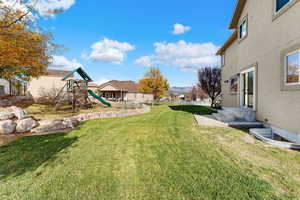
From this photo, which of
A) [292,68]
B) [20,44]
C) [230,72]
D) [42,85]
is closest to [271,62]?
[292,68]

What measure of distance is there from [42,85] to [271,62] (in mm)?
27947

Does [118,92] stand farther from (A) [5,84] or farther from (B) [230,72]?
(B) [230,72]

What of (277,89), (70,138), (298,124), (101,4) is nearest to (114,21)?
(101,4)

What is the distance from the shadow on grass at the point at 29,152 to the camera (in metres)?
3.28

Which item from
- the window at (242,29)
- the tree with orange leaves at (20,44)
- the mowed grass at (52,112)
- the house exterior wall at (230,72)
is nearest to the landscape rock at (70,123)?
the mowed grass at (52,112)

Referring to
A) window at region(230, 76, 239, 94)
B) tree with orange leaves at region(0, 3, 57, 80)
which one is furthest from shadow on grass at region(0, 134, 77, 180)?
window at region(230, 76, 239, 94)

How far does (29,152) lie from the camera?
4.14 meters

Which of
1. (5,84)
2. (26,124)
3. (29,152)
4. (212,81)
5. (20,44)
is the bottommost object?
(29,152)

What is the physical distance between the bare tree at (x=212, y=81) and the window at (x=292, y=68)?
1159 cm

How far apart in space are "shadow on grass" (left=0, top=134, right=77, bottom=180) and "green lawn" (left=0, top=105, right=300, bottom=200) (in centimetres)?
2

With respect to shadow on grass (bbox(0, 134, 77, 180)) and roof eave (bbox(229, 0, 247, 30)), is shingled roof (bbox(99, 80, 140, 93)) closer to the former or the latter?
roof eave (bbox(229, 0, 247, 30))

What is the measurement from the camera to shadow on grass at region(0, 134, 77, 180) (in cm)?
328

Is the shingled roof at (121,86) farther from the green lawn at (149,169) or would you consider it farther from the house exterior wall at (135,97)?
the green lawn at (149,169)

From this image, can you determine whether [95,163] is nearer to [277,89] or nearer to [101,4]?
[277,89]
